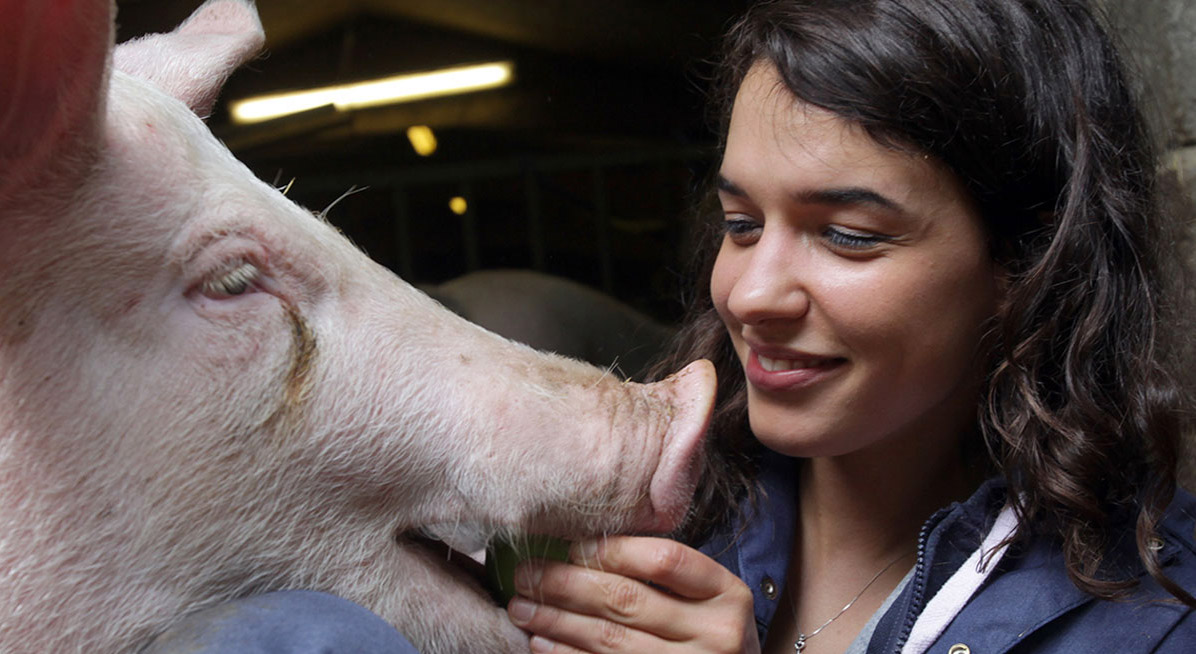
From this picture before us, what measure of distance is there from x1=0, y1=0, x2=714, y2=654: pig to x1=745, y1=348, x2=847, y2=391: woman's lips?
0.22 meters

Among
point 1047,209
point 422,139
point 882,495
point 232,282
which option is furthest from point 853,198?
point 422,139

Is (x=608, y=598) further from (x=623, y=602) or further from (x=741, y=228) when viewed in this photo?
(x=741, y=228)

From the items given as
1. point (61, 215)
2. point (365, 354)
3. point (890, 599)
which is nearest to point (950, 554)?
point (890, 599)

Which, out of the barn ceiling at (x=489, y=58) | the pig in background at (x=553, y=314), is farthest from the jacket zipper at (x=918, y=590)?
the barn ceiling at (x=489, y=58)

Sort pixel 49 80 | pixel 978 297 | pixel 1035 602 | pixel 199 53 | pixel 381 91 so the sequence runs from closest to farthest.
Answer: pixel 49 80 → pixel 1035 602 → pixel 978 297 → pixel 199 53 → pixel 381 91

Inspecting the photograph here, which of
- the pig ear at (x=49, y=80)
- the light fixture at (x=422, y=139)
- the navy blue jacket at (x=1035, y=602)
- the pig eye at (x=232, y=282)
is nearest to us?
the pig ear at (x=49, y=80)

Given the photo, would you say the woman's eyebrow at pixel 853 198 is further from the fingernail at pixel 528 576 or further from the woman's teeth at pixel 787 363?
the fingernail at pixel 528 576

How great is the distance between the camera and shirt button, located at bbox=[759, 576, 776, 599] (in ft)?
5.42

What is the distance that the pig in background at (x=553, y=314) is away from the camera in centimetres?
254

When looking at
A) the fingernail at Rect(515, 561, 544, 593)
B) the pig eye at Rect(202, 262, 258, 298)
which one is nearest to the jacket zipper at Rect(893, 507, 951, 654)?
the fingernail at Rect(515, 561, 544, 593)

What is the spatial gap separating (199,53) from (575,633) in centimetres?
101

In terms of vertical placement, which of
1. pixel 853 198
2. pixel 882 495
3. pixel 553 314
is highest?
pixel 853 198

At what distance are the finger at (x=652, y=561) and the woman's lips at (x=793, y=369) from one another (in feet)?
1.01

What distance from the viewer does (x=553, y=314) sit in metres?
2.62
